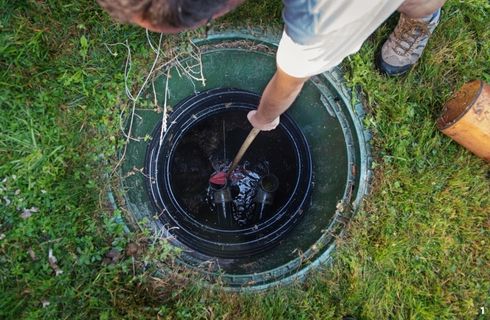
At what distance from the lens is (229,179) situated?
2.95 meters

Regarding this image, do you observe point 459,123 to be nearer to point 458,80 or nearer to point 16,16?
point 458,80

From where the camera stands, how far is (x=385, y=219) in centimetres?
235

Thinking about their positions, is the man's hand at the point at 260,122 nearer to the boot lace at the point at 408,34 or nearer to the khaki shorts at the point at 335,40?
the khaki shorts at the point at 335,40

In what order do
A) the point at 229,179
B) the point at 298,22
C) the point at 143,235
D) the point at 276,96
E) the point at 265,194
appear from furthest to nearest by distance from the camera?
the point at 229,179, the point at 265,194, the point at 143,235, the point at 276,96, the point at 298,22

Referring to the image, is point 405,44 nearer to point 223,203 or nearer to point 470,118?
point 470,118

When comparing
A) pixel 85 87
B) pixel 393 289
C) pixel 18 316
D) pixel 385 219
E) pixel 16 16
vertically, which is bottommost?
pixel 18 316

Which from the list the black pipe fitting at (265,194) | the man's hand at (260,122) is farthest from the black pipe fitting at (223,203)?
the man's hand at (260,122)

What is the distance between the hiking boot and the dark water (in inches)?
29.4

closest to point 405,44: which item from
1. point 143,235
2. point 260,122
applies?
point 260,122

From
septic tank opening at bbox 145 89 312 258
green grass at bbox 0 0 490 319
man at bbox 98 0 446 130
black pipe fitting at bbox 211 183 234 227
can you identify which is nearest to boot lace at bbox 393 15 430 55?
green grass at bbox 0 0 490 319

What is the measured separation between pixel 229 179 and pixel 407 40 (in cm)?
129

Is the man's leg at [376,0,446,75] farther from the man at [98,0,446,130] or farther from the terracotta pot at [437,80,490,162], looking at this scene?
the man at [98,0,446,130]

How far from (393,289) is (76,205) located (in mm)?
1567

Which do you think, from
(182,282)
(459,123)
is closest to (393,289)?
(459,123)
